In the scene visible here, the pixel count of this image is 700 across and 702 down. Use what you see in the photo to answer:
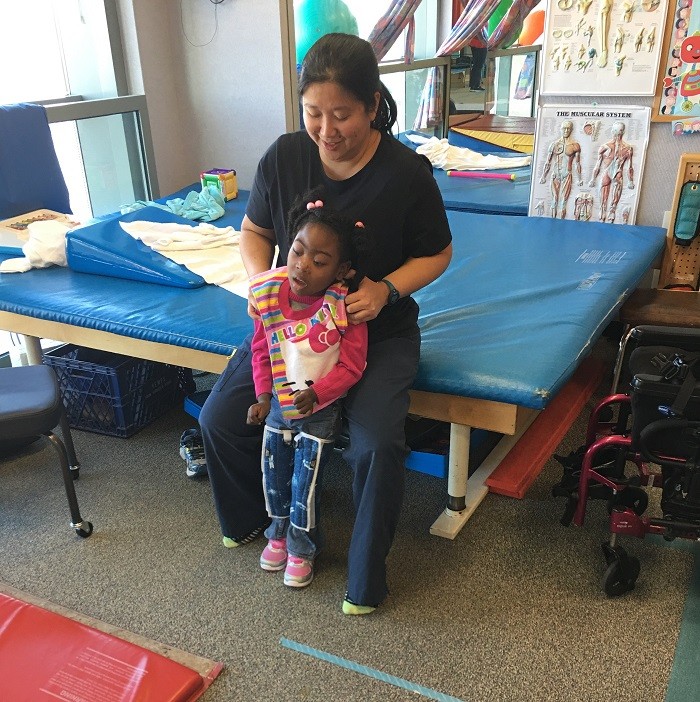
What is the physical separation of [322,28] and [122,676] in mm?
3361

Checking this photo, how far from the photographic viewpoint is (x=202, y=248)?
2.71 m

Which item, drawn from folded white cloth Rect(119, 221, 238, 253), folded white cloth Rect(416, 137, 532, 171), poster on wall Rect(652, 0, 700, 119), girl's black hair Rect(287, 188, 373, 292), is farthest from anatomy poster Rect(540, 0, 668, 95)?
girl's black hair Rect(287, 188, 373, 292)

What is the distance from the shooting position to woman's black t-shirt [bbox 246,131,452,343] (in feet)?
5.53

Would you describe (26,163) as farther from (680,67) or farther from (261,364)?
(680,67)

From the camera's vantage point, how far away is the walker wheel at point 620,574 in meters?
1.72

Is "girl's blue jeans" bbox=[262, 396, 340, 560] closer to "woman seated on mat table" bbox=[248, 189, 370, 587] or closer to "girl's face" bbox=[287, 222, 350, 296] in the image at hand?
"woman seated on mat table" bbox=[248, 189, 370, 587]

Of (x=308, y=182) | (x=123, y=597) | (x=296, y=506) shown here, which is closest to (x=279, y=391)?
(x=296, y=506)

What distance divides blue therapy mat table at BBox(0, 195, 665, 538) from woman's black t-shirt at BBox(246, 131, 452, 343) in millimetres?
238

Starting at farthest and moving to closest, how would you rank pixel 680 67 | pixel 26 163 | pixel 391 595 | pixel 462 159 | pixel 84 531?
pixel 462 159 → pixel 26 163 → pixel 680 67 → pixel 84 531 → pixel 391 595

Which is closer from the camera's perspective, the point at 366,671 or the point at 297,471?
the point at 366,671

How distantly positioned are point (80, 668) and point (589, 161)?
2545 millimetres

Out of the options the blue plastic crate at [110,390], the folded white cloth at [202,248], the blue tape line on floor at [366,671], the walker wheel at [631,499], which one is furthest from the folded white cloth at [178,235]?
the walker wheel at [631,499]

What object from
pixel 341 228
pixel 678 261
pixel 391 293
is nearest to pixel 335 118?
pixel 341 228

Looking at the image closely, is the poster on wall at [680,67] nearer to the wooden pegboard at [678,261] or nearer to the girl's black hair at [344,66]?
the wooden pegboard at [678,261]
